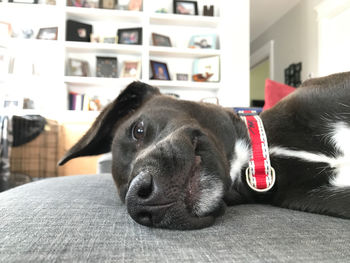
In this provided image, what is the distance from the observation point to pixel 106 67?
4.83 m

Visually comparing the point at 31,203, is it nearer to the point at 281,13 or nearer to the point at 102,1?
the point at 102,1

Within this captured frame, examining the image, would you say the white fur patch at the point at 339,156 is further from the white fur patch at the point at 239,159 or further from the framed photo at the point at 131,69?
the framed photo at the point at 131,69

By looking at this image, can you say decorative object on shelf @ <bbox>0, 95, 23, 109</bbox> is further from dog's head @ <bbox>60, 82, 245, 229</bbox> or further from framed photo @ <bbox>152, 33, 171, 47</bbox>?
dog's head @ <bbox>60, 82, 245, 229</bbox>

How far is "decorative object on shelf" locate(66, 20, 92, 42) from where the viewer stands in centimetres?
465

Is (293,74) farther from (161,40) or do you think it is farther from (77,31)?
(77,31)

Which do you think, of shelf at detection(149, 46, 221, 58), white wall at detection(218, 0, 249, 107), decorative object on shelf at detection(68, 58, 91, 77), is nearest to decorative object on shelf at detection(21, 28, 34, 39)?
decorative object on shelf at detection(68, 58, 91, 77)

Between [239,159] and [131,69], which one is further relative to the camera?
[131,69]

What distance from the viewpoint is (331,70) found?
15.8 feet

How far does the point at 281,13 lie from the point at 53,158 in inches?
206

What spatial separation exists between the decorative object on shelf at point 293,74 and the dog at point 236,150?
4.84 meters

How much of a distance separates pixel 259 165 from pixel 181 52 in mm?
4057

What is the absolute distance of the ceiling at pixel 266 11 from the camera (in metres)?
5.84

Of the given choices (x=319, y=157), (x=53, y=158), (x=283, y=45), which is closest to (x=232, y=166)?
(x=319, y=157)

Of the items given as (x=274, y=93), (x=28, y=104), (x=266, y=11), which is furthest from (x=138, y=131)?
(x=266, y=11)
